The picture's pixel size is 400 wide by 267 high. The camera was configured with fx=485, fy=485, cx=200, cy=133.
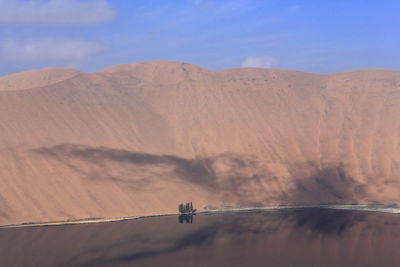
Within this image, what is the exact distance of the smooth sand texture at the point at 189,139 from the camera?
5153cm

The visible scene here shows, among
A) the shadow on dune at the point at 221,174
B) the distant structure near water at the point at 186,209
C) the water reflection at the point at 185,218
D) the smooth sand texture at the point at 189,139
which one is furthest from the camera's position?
the shadow on dune at the point at 221,174

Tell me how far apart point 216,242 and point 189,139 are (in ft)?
104

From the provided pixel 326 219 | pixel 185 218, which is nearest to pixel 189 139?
pixel 185 218

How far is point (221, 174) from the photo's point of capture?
60.9 metres

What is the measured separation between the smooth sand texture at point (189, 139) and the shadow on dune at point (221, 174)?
14cm

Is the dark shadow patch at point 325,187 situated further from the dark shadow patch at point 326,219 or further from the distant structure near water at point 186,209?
the distant structure near water at point 186,209

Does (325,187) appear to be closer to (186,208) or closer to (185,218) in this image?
(186,208)

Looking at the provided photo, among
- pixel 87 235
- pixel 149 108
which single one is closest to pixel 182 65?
pixel 149 108

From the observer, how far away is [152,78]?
8219 cm

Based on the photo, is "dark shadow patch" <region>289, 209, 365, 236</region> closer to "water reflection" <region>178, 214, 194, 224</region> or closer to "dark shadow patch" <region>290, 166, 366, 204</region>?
"dark shadow patch" <region>290, 166, 366, 204</region>

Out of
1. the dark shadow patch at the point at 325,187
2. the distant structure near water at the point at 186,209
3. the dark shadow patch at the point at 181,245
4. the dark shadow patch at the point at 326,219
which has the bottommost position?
the dark shadow patch at the point at 181,245

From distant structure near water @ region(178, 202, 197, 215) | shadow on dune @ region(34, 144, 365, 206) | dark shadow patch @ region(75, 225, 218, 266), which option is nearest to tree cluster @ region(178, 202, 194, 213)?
distant structure near water @ region(178, 202, 197, 215)

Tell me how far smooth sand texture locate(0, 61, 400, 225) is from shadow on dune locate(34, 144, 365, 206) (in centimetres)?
14

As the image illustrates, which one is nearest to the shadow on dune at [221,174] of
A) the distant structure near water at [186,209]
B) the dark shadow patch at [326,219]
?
the dark shadow patch at [326,219]
